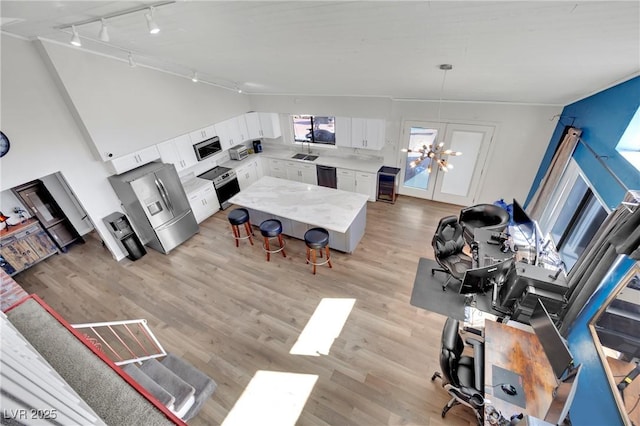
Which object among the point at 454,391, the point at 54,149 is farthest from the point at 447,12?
the point at 54,149

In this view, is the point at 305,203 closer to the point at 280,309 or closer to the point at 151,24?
the point at 280,309

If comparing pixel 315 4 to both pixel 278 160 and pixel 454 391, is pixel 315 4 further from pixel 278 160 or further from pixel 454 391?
pixel 278 160

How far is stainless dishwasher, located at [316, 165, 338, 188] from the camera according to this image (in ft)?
21.2

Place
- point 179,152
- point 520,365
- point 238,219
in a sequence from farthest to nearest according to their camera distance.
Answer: point 179,152 → point 238,219 → point 520,365

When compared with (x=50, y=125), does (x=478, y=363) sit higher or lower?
lower

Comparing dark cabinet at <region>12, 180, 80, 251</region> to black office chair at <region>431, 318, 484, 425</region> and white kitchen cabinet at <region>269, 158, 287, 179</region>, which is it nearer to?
white kitchen cabinet at <region>269, 158, 287, 179</region>

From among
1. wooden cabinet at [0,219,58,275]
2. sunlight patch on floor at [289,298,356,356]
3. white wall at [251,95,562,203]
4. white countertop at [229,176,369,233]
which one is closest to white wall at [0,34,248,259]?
wooden cabinet at [0,219,58,275]

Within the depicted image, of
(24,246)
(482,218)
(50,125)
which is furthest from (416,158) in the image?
(24,246)

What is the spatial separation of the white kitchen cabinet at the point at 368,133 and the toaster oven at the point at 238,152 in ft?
9.86

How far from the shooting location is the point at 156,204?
481 centimetres

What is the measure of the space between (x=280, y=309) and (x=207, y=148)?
4.14 meters

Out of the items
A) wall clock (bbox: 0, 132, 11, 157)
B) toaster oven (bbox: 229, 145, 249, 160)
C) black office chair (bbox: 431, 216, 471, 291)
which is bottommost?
black office chair (bbox: 431, 216, 471, 291)

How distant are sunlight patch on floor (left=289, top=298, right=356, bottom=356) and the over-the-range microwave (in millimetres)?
4256

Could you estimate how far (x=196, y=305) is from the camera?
4000 millimetres
